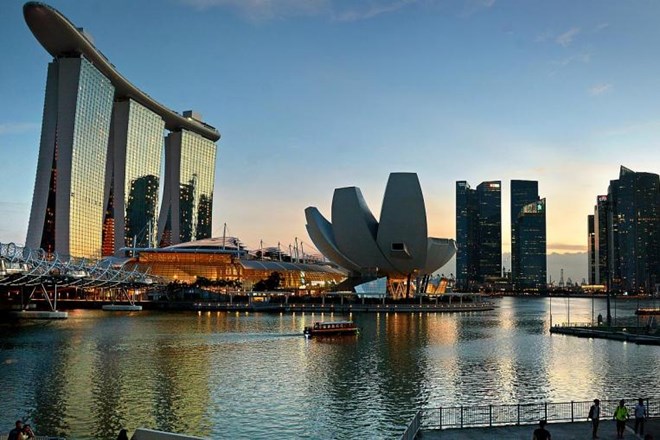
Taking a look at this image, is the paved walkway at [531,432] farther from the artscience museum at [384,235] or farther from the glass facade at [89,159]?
the glass facade at [89,159]

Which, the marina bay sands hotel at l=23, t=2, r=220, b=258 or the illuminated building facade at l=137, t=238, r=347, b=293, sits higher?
the marina bay sands hotel at l=23, t=2, r=220, b=258

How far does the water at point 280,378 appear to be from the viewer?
67.1 ft

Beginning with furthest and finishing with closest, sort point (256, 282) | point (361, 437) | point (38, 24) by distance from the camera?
point (256, 282)
point (38, 24)
point (361, 437)

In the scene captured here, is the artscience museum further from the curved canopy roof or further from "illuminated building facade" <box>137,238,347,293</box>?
the curved canopy roof

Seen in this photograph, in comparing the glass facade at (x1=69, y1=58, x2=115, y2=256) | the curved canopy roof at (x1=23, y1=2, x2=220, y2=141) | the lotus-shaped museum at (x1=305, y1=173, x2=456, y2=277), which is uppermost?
the curved canopy roof at (x1=23, y1=2, x2=220, y2=141)

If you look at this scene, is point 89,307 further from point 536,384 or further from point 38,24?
point 536,384

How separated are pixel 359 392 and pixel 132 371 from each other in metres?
10.4

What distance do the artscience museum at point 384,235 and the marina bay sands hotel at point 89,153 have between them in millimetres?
39558

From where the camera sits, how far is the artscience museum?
275 feet

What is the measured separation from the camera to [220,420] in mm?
20500

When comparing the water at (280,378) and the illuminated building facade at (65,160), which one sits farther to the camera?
the illuminated building facade at (65,160)

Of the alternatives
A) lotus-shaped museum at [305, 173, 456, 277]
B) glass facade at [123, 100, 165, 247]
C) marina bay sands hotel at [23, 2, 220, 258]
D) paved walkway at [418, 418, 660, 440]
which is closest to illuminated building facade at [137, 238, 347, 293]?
marina bay sands hotel at [23, 2, 220, 258]

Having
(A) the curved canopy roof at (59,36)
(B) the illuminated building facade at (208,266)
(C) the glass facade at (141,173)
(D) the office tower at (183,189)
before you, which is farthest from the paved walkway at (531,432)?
(D) the office tower at (183,189)

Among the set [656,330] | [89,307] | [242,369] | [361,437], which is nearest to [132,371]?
[242,369]
